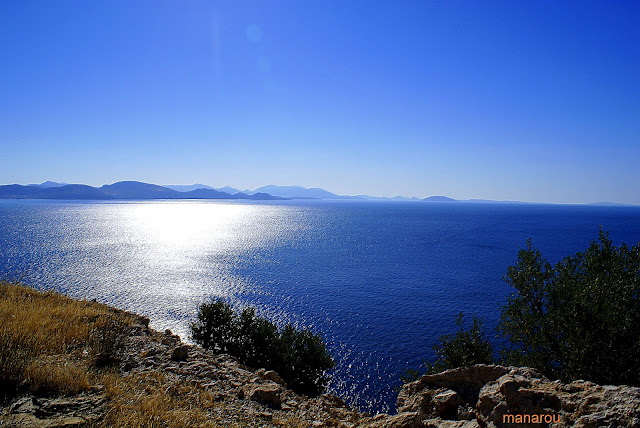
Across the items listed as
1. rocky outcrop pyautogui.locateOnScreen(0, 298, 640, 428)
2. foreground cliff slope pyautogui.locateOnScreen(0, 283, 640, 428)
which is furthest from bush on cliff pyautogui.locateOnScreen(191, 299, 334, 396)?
foreground cliff slope pyautogui.locateOnScreen(0, 283, 640, 428)

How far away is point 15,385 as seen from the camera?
8.09 metres

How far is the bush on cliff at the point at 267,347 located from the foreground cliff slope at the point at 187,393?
41.2 ft

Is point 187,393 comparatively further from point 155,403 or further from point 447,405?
point 447,405

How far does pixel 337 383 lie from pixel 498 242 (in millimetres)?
119302

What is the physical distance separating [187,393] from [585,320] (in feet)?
75.0

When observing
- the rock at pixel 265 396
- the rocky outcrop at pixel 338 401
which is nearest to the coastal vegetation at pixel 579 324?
the rocky outcrop at pixel 338 401

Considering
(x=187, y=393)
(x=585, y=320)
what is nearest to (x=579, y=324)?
(x=585, y=320)

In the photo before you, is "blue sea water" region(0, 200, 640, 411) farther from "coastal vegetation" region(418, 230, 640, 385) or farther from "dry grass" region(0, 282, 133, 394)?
"dry grass" region(0, 282, 133, 394)

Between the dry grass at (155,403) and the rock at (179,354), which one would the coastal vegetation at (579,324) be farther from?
the dry grass at (155,403)

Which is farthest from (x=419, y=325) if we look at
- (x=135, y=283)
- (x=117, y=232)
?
(x=117, y=232)

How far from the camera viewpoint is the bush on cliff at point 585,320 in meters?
17.3

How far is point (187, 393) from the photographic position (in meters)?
10.9

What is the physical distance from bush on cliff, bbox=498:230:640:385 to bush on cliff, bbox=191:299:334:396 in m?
16.3

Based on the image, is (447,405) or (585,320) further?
(585,320)
